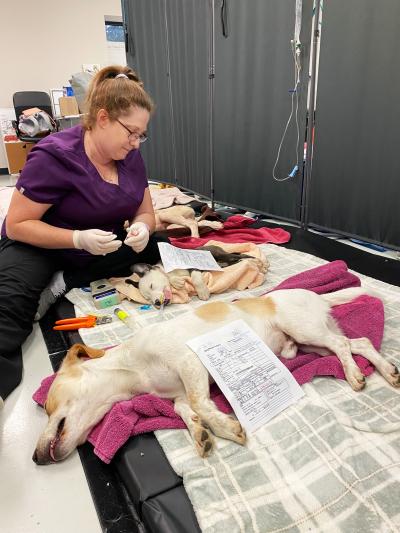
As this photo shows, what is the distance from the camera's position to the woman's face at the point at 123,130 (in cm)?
179

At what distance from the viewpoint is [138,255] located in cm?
234

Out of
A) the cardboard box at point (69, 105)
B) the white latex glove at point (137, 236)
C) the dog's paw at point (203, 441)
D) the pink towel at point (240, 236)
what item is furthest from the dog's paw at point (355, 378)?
the cardboard box at point (69, 105)

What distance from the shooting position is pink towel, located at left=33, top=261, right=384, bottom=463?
120cm

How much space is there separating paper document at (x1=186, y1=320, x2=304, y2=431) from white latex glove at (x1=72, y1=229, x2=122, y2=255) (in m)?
0.71

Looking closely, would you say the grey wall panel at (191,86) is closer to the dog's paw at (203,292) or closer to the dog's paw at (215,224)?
the dog's paw at (215,224)

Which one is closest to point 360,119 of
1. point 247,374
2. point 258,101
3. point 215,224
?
point 258,101

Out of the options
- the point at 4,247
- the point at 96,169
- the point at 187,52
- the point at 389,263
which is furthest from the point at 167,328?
the point at 187,52

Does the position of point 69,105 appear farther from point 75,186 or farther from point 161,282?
point 161,282

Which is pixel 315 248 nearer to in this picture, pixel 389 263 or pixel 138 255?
pixel 389 263

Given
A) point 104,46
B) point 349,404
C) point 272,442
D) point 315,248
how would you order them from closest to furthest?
point 272,442 < point 349,404 < point 315,248 < point 104,46

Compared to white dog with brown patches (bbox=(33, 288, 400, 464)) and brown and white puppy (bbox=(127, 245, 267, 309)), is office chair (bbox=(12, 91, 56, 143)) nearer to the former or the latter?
brown and white puppy (bbox=(127, 245, 267, 309))

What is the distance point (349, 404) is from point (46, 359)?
126 centimetres

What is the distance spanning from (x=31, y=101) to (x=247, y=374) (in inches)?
276

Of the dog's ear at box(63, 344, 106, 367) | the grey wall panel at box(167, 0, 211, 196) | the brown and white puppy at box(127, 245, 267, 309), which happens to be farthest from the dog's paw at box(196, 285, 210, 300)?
the grey wall panel at box(167, 0, 211, 196)
